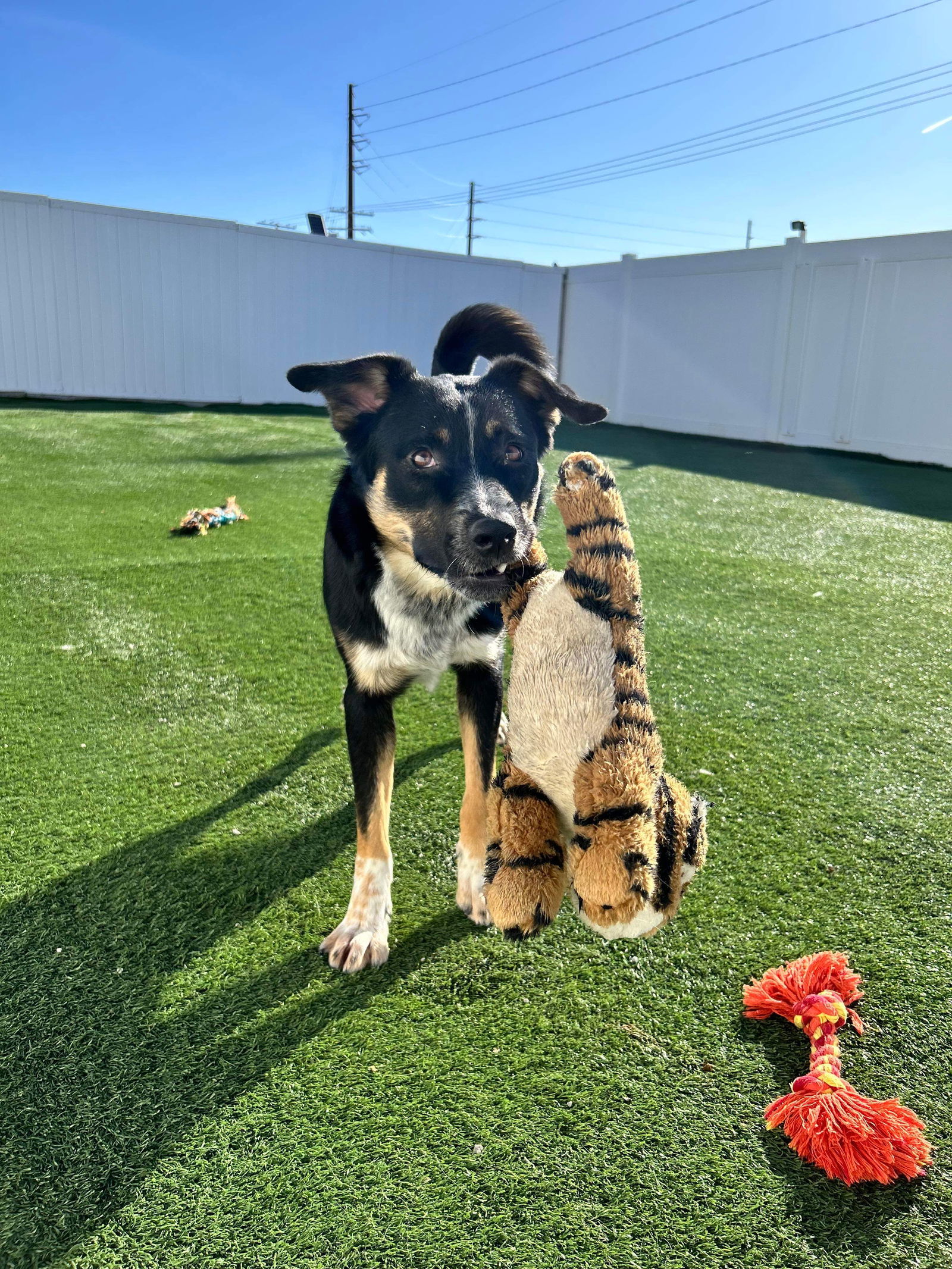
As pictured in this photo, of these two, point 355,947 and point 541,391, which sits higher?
point 541,391

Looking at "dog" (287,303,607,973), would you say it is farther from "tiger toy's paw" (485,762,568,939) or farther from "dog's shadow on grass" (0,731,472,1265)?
"tiger toy's paw" (485,762,568,939)

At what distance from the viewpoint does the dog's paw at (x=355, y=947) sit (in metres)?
1.82

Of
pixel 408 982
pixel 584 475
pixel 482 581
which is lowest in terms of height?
pixel 408 982

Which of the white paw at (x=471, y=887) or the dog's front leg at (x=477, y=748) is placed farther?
the dog's front leg at (x=477, y=748)

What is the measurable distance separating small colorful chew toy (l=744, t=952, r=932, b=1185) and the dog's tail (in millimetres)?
1729

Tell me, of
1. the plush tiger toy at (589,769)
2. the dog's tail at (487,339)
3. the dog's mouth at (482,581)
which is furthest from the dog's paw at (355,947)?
the dog's tail at (487,339)

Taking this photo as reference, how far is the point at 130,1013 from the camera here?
166 centimetres

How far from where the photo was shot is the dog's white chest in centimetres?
208

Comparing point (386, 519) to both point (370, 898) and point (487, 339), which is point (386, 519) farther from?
point (370, 898)

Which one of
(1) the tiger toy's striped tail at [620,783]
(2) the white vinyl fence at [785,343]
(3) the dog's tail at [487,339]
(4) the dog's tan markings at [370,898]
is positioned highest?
(2) the white vinyl fence at [785,343]

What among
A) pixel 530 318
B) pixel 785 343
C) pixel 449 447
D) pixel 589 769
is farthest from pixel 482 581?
pixel 530 318

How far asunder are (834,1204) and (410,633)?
136 centimetres

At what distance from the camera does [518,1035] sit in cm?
163

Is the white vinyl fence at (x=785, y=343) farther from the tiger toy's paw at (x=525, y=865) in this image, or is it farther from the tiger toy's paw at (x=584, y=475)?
the tiger toy's paw at (x=525, y=865)
